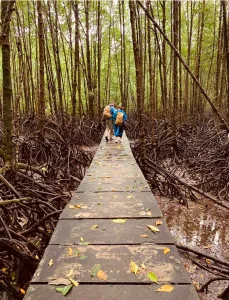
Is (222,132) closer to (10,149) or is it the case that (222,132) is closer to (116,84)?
(10,149)

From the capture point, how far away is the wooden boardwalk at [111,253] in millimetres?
1316

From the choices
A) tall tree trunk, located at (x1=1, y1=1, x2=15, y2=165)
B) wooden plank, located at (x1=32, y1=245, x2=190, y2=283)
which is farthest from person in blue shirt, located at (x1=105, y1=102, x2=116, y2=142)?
wooden plank, located at (x1=32, y1=245, x2=190, y2=283)

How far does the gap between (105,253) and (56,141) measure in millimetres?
4855

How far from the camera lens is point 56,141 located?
6281 millimetres

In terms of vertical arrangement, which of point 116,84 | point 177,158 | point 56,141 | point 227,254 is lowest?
point 227,254

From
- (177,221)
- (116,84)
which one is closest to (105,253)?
(177,221)

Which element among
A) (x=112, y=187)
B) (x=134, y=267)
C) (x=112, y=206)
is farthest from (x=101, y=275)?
(x=112, y=187)

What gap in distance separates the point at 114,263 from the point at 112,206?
3.10 feet

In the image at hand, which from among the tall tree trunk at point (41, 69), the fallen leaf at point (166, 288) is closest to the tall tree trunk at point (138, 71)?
the tall tree trunk at point (41, 69)

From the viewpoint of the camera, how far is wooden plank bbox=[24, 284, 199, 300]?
1272mm

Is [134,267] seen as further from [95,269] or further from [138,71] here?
[138,71]

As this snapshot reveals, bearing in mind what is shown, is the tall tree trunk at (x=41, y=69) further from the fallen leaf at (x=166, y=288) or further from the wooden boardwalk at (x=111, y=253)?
the fallen leaf at (x=166, y=288)

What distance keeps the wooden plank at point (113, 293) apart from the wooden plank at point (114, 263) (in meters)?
0.04

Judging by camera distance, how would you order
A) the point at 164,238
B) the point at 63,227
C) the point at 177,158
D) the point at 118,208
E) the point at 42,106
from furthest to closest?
the point at 177,158 → the point at 42,106 → the point at 118,208 → the point at 63,227 → the point at 164,238
